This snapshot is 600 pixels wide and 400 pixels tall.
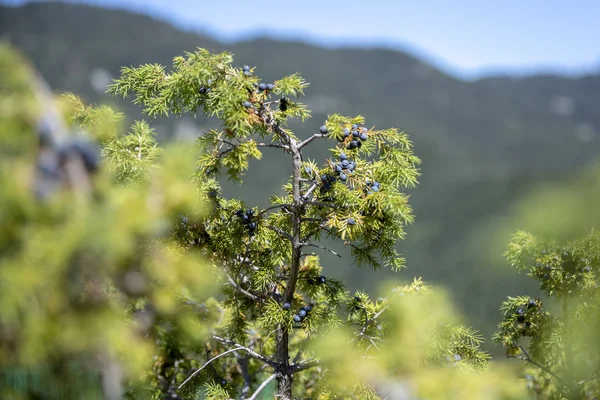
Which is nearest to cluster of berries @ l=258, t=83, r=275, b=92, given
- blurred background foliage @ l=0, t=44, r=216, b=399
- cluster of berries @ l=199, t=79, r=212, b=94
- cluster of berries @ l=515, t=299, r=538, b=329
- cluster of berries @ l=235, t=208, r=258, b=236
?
cluster of berries @ l=199, t=79, r=212, b=94

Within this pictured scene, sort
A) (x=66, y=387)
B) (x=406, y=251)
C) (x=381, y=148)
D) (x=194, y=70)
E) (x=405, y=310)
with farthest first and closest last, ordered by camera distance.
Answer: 1. (x=406, y=251)
2. (x=381, y=148)
3. (x=194, y=70)
4. (x=66, y=387)
5. (x=405, y=310)

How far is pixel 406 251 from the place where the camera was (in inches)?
4141

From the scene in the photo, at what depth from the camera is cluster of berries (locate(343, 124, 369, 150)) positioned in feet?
9.65

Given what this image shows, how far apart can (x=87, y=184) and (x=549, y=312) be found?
4255 mm

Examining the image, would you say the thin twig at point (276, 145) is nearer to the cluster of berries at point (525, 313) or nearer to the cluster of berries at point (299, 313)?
the cluster of berries at point (299, 313)

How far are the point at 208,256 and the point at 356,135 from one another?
4.28ft

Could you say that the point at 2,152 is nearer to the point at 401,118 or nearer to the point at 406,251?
the point at 406,251

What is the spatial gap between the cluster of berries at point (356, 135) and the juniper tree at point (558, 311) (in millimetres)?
1764

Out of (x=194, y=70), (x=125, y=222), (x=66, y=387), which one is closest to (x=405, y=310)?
(x=125, y=222)

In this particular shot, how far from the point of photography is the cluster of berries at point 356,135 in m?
2.94

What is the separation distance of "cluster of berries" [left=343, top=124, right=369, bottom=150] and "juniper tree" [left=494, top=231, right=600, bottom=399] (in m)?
1.76

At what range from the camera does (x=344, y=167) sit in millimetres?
2967

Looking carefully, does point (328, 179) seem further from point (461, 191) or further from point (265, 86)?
point (461, 191)

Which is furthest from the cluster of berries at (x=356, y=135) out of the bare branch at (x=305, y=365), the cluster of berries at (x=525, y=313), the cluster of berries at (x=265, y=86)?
the cluster of berries at (x=525, y=313)
